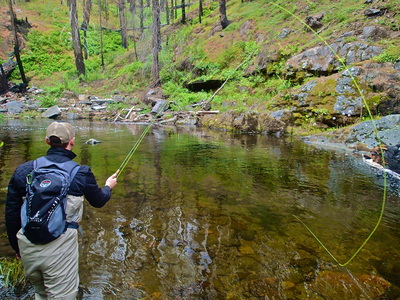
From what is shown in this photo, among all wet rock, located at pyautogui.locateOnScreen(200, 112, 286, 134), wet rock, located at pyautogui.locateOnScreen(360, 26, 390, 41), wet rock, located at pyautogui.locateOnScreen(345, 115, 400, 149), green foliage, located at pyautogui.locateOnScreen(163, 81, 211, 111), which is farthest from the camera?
Result: green foliage, located at pyautogui.locateOnScreen(163, 81, 211, 111)

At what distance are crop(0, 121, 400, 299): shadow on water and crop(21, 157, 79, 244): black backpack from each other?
3.52 ft

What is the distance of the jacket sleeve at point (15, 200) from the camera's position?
2.06 m

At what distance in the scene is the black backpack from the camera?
1.91 metres

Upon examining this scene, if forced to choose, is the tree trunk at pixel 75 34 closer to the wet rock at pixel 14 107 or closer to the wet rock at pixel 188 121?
the wet rock at pixel 14 107

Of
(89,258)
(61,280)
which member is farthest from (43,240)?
(89,258)

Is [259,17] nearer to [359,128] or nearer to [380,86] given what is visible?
[380,86]

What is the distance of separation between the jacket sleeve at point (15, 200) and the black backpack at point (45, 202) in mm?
141

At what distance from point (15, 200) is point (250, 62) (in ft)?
65.1

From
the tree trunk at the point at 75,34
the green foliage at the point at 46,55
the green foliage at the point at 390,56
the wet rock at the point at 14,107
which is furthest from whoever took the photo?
the green foliage at the point at 46,55

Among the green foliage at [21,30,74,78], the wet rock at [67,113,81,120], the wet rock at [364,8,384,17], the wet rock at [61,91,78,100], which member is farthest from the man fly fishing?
the green foliage at [21,30,74,78]

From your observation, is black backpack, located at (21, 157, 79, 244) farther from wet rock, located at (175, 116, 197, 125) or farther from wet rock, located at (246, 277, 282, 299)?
wet rock, located at (175, 116, 197, 125)

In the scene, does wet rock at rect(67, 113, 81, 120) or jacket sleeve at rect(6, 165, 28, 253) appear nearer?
jacket sleeve at rect(6, 165, 28, 253)

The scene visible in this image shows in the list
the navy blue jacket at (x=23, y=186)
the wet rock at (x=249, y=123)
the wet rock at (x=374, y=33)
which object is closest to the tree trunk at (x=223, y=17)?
the wet rock at (x=374, y=33)

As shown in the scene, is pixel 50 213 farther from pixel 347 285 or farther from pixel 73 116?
pixel 73 116
